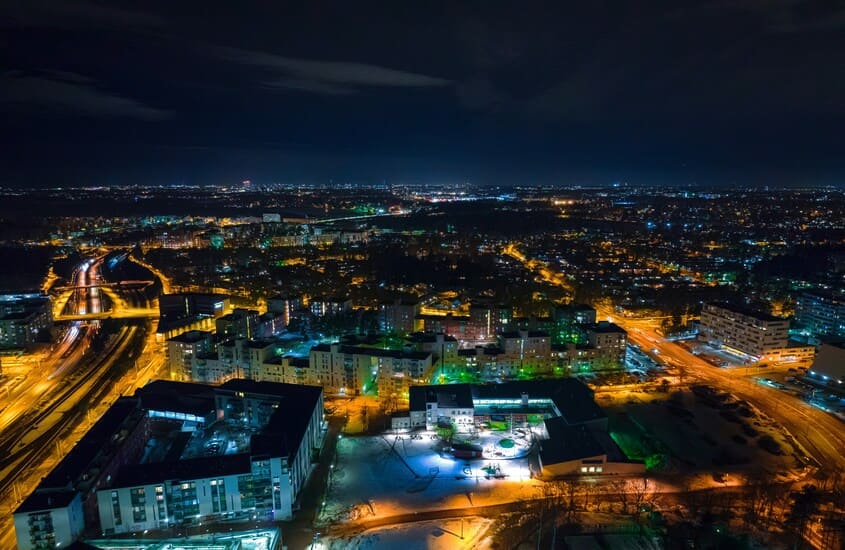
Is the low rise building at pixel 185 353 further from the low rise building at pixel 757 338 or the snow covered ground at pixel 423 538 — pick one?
the low rise building at pixel 757 338

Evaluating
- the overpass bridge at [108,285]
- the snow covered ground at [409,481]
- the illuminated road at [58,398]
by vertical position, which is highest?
the overpass bridge at [108,285]

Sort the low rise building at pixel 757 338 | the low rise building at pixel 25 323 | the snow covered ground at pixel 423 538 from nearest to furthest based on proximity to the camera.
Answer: the snow covered ground at pixel 423 538, the low rise building at pixel 757 338, the low rise building at pixel 25 323

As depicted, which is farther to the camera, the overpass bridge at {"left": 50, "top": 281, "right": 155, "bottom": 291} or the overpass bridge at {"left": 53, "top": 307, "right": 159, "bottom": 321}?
the overpass bridge at {"left": 50, "top": 281, "right": 155, "bottom": 291}

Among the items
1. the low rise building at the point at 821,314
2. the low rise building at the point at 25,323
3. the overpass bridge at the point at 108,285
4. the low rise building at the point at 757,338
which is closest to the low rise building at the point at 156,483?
the low rise building at the point at 25,323

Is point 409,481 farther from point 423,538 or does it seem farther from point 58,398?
point 58,398

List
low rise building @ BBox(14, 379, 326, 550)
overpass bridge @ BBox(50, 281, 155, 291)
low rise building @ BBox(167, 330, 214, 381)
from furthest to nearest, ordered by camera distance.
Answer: overpass bridge @ BBox(50, 281, 155, 291)
low rise building @ BBox(167, 330, 214, 381)
low rise building @ BBox(14, 379, 326, 550)

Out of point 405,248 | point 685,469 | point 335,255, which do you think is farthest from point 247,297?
point 685,469

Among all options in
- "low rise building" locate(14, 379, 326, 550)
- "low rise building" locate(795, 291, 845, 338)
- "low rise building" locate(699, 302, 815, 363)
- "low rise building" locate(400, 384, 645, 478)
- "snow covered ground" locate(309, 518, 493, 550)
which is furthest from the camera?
"low rise building" locate(795, 291, 845, 338)

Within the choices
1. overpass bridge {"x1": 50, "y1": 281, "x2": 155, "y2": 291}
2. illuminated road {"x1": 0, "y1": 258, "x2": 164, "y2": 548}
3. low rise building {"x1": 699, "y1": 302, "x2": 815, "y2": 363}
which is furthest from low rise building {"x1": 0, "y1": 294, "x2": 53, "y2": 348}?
low rise building {"x1": 699, "y1": 302, "x2": 815, "y2": 363}

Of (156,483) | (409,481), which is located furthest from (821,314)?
(156,483)

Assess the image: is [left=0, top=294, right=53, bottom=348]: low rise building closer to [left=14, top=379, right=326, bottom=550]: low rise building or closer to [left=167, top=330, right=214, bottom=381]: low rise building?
[left=167, top=330, right=214, bottom=381]: low rise building

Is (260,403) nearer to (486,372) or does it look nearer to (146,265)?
(486,372)

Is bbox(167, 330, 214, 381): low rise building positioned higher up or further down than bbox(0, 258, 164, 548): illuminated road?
higher up

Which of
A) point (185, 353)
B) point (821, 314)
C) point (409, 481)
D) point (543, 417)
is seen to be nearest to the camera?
point (409, 481)
